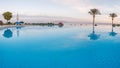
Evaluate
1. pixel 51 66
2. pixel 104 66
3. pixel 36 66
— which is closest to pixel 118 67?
pixel 104 66

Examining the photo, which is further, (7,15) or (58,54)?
(7,15)

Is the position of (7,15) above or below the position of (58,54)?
above

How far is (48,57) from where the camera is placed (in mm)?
10211

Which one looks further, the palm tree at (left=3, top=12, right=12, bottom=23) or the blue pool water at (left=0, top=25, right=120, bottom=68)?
the palm tree at (left=3, top=12, right=12, bottom=23)

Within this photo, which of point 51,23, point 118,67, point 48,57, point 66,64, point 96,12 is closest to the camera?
point 118,67

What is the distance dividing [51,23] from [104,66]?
54422mm

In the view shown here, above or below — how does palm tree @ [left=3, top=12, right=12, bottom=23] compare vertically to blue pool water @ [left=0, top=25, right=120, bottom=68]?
above

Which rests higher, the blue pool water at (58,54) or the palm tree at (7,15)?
the palm tree at (7,15)

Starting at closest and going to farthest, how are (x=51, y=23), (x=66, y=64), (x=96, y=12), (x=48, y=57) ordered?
(x=66, y=64)
(x=48, y=57)
(x=96, y=12)
(x=51, y=23)

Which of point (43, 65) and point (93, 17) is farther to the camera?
point (93, 17)

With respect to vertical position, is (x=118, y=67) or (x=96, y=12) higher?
(x=96, y=12)

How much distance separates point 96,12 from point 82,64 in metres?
50.6

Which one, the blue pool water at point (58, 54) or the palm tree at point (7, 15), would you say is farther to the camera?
the palm tree at point (7, 15)

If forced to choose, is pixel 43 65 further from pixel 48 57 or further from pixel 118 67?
pixel 118 67
